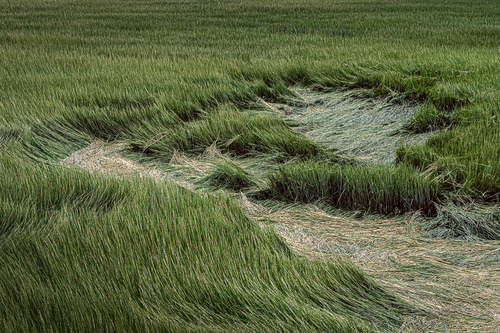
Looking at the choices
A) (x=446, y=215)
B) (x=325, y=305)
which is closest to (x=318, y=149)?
(x=446, y=215)

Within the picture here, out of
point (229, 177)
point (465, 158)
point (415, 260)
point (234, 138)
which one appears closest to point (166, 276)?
point (415, 260)

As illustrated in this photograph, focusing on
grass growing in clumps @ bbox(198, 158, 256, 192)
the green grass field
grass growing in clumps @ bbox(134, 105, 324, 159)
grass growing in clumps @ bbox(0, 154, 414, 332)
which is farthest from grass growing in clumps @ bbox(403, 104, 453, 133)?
grass growing in clumps @ bbox(0, 154, 414, 332)

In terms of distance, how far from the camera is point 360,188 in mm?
2062

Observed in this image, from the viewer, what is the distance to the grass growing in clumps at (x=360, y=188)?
6.57 feet

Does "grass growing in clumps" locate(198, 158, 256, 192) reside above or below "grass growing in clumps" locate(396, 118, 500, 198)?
below

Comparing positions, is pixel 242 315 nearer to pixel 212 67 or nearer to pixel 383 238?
pixel 383 238

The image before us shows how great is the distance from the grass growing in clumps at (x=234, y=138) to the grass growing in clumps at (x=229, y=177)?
1.00 feet

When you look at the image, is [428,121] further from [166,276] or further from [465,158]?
[166,276]

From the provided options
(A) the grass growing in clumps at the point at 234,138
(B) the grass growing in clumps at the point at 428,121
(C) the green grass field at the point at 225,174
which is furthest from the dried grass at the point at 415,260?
(B) the grass growing in clumps at the point at 428,121

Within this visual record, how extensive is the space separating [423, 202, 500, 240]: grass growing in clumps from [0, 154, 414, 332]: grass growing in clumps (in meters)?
0.62

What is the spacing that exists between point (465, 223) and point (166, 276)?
124cm

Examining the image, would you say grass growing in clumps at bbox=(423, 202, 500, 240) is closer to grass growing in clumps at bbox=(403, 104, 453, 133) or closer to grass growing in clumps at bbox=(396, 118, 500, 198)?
grass growing in clumps at bbox=(396, 118, 500, 198)

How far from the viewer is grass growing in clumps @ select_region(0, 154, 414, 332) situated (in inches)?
45.0

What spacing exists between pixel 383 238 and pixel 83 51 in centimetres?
498
